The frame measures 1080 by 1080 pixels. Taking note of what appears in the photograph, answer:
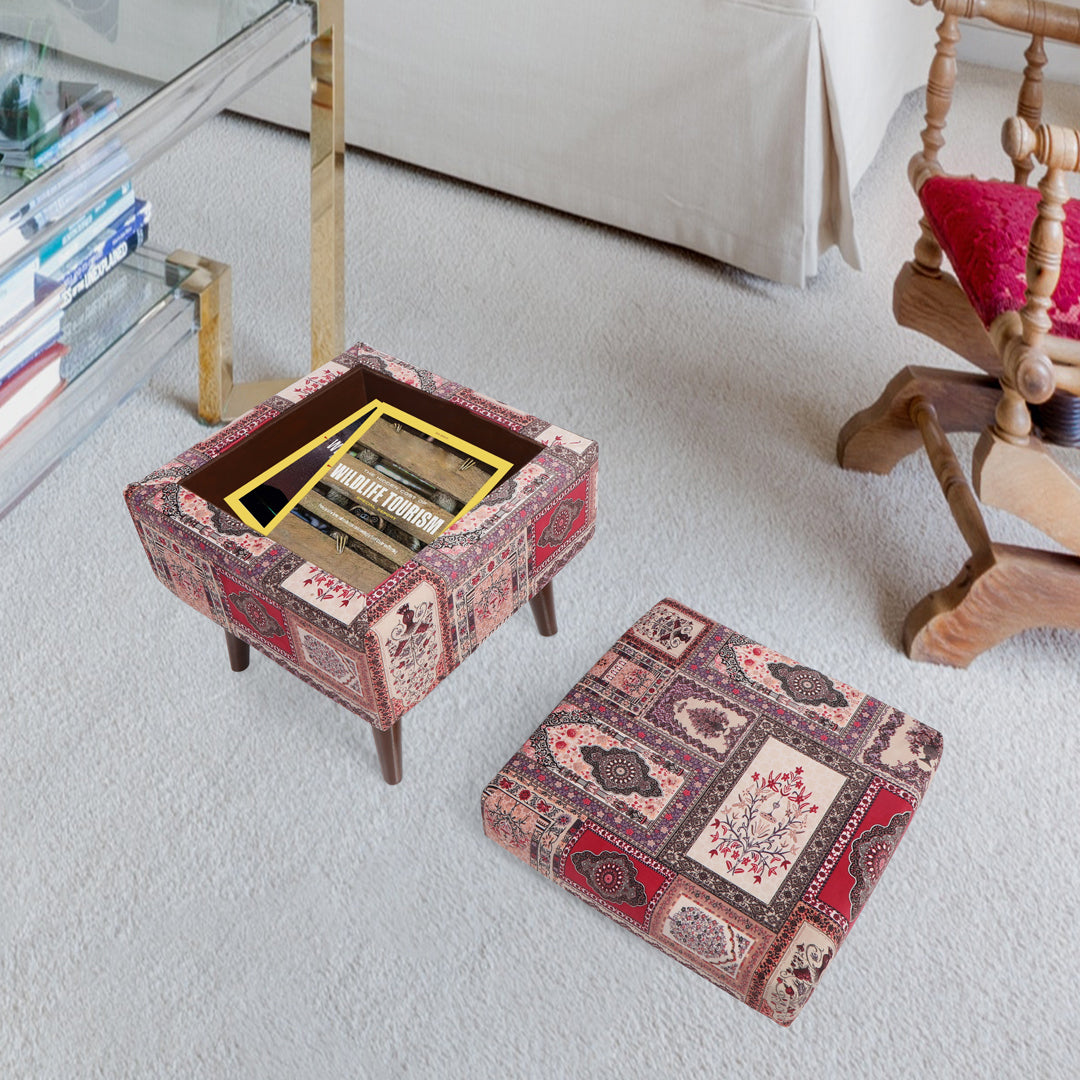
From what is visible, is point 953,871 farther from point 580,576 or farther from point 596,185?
point 596,185

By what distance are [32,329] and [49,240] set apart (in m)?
0.20

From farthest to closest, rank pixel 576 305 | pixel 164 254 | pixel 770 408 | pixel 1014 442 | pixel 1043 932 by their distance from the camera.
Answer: pixel 576 305, pixel 770 408, pixel 164 254, pixel 1014 442, pixel 1043 932

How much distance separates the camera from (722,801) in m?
1.37

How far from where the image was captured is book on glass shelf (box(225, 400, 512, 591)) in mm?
1394

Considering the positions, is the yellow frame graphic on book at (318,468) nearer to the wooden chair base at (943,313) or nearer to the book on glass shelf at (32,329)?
the book on glass shelf at (32,329)

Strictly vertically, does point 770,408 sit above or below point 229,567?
below

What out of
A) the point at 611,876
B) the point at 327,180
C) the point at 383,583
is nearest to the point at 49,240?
the point at 327,180

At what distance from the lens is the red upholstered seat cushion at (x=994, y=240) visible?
148 cm

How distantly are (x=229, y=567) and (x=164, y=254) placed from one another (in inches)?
34.4

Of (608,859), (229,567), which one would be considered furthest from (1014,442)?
(229,567)

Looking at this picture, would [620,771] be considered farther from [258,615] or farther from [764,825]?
[258,615]

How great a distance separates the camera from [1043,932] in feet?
4.58

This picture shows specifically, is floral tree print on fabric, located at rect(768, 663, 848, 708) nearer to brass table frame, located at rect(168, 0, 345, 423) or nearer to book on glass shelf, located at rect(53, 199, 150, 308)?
brass table frame, located at rect(168, 0, 345, 423)

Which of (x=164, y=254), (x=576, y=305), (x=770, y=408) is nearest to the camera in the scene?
(x=164, y=254)
